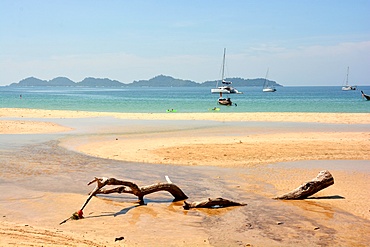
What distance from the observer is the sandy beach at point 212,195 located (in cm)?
976

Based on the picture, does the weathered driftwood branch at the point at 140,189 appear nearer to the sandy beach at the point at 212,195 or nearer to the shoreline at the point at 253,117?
the sandy beach at the point at 212,195

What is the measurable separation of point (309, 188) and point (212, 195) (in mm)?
2963

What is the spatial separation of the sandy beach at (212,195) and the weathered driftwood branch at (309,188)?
32cm

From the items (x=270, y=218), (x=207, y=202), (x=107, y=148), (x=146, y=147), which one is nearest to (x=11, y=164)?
(x=107, y=148)

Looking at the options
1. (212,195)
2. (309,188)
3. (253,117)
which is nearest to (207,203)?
(212,195)

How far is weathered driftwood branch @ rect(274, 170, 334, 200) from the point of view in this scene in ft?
43.8

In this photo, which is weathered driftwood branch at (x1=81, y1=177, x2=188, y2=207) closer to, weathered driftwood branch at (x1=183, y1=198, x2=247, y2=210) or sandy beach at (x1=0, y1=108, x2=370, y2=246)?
sandy beach at (x1=0, y1=108, x2=370, y2=246)

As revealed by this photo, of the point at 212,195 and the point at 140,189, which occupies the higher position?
the point at 140,189

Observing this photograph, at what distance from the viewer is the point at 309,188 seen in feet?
44.0

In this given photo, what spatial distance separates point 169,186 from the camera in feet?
42.8

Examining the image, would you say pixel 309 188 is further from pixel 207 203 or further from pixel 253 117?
pixel 253 117

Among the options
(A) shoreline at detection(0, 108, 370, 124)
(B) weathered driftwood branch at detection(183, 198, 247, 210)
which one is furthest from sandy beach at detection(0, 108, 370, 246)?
(A) shoreline at detection(0, 108, 370, 124)

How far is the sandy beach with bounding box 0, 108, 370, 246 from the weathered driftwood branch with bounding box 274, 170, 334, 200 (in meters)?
0.32

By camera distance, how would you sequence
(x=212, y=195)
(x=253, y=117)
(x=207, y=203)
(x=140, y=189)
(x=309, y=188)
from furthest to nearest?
1. (x=253, y=117)
2. (x=212, y=195)
3. (x=309, y=188)
4. (x=140, y=189)
5. (x=207, y=203)
